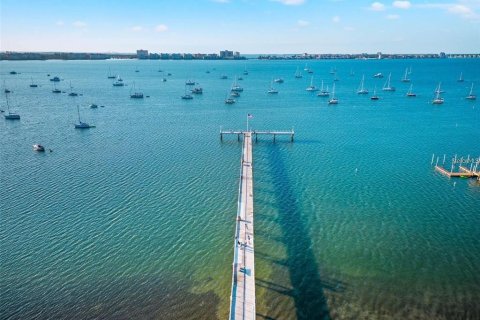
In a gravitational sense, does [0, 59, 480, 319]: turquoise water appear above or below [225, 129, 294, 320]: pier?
below

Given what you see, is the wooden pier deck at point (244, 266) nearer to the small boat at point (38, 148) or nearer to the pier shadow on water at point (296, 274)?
the pier shadow on water at point (296, 274)

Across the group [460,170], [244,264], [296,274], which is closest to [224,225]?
[244,264]

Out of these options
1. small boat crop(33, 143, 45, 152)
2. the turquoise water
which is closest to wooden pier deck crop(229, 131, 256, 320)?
the turquoise water

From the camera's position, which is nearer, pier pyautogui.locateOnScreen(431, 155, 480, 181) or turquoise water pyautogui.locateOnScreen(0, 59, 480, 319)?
turquoise water pyautogui.locateOnScreen(0, 59, 480, 319)

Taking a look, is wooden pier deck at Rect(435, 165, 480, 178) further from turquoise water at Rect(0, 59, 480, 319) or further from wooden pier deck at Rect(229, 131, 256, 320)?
wooden pier deck at Rect(229, 131, 256, 320)

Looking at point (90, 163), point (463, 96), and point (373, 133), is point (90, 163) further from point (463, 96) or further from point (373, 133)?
point (463, 96)

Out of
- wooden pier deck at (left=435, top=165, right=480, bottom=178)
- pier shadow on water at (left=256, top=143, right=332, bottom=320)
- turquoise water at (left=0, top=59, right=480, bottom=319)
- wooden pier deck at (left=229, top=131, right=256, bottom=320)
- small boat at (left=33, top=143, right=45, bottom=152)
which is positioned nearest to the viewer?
wooden pier deck at (left=229, top=131, right=256, bottom=320)

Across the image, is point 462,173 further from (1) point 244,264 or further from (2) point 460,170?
(1) point 244,264
